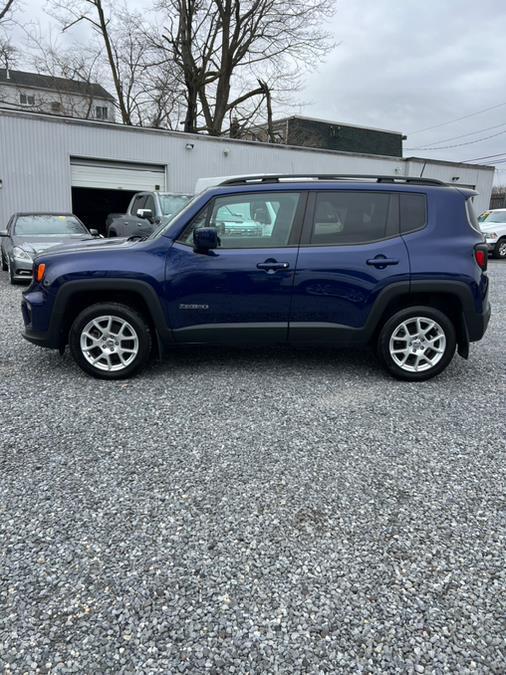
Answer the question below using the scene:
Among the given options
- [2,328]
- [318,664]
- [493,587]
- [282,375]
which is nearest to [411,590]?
[493,587]

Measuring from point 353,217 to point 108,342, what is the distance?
2.48m

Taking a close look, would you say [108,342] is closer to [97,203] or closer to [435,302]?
[435,302]

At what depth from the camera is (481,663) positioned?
178 centimetres

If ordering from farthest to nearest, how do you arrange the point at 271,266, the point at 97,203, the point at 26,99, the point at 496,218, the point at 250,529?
the point at 26,99 < the point at 496,218 < the point at 97,203 < the point at 271,266 < the point at 250,529

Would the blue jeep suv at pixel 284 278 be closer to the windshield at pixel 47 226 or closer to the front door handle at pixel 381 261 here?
the front door handle at pixel 381 261

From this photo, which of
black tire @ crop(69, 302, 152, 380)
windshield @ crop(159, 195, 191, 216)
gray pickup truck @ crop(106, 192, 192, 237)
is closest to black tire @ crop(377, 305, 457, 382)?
black tire @ crop(69, 302, 152, 380)


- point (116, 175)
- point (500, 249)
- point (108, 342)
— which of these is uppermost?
point (116, 175)

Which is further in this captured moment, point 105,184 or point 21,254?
point 105,184

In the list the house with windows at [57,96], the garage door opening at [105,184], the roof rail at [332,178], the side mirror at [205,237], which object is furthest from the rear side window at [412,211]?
the house with windows at [57,96]

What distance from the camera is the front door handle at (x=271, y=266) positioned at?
177 inches

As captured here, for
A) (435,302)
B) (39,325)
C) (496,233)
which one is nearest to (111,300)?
(39,325)

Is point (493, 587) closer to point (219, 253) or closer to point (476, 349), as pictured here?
point (219, 253)

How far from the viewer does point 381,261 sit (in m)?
4.51

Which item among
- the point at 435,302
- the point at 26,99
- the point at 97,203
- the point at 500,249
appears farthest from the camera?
the point at 26,99
